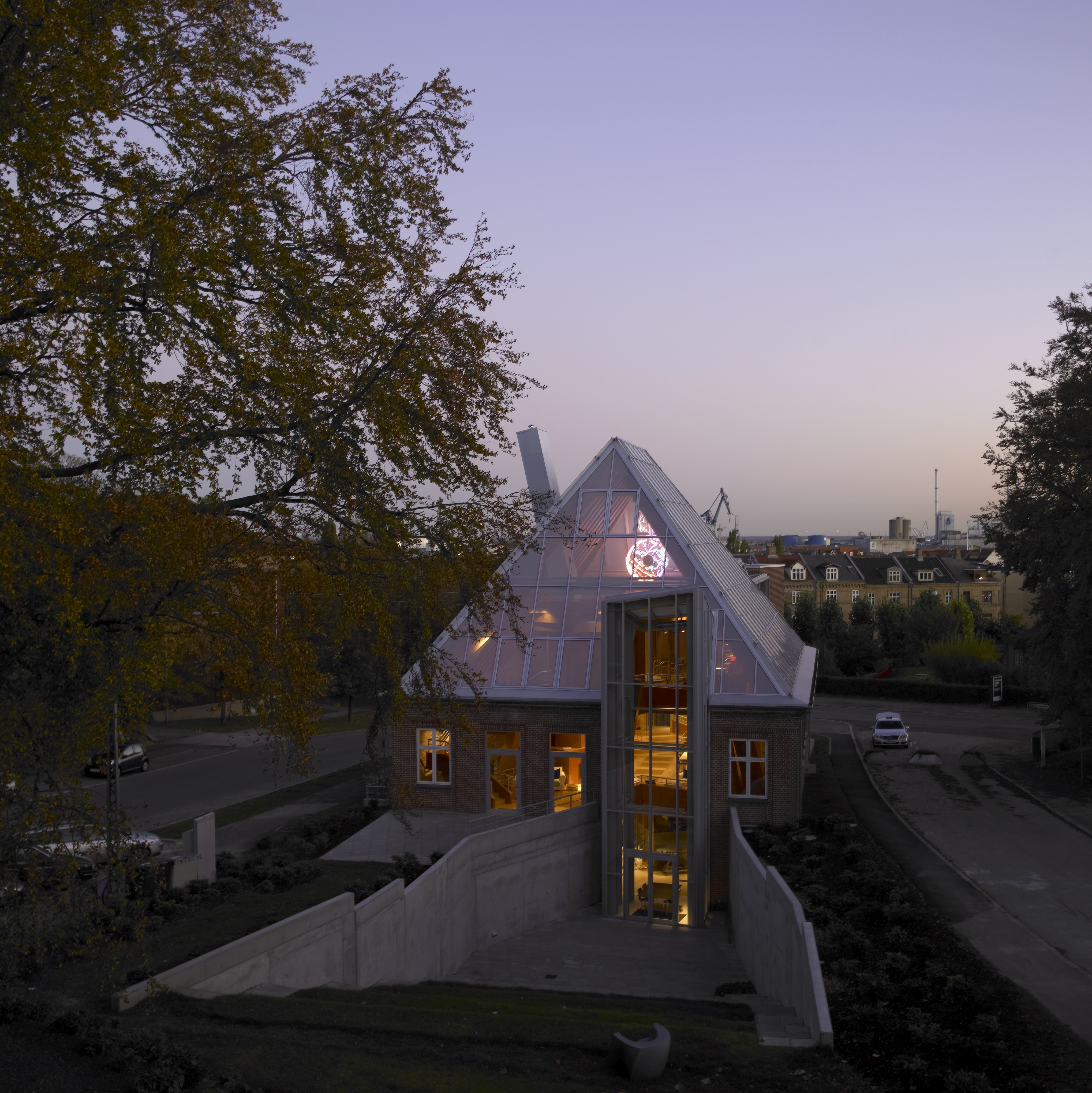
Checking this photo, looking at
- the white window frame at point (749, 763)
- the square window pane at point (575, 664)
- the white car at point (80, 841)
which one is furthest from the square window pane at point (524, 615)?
the white car at point (80, 841)

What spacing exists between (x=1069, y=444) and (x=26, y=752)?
31.3m

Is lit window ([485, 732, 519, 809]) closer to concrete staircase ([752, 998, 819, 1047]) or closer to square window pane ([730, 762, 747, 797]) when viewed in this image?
square window pane ([730, 762, 747, 797])

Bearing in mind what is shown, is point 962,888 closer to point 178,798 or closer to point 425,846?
point 425,846

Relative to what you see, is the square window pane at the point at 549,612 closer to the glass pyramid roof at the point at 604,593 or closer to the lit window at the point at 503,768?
the glass pyramid roof at the point at 604,593

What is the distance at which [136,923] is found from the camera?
8.04 meters

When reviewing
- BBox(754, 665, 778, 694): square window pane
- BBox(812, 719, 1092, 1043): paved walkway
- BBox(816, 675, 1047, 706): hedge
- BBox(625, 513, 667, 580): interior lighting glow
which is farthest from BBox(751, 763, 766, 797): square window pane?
BBox(816, 675, 1047, 706): hedge

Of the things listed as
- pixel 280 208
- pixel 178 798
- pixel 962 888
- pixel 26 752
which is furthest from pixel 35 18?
pixel 178 798

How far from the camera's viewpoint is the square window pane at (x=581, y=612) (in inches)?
1048

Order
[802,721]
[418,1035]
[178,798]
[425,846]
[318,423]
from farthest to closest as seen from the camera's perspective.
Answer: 1. [178,798]
2. [802,721]
3. [425,846]
4. [418,1035]
5. [318,423]

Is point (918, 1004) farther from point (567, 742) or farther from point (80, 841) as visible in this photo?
point (567, 742)

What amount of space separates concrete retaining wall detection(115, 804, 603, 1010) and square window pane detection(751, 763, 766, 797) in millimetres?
3927

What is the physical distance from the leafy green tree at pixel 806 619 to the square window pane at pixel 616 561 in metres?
44.5

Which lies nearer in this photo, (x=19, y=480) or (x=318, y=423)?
(x=19, y=480)

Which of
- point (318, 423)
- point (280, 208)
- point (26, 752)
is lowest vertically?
point (26, 752)
